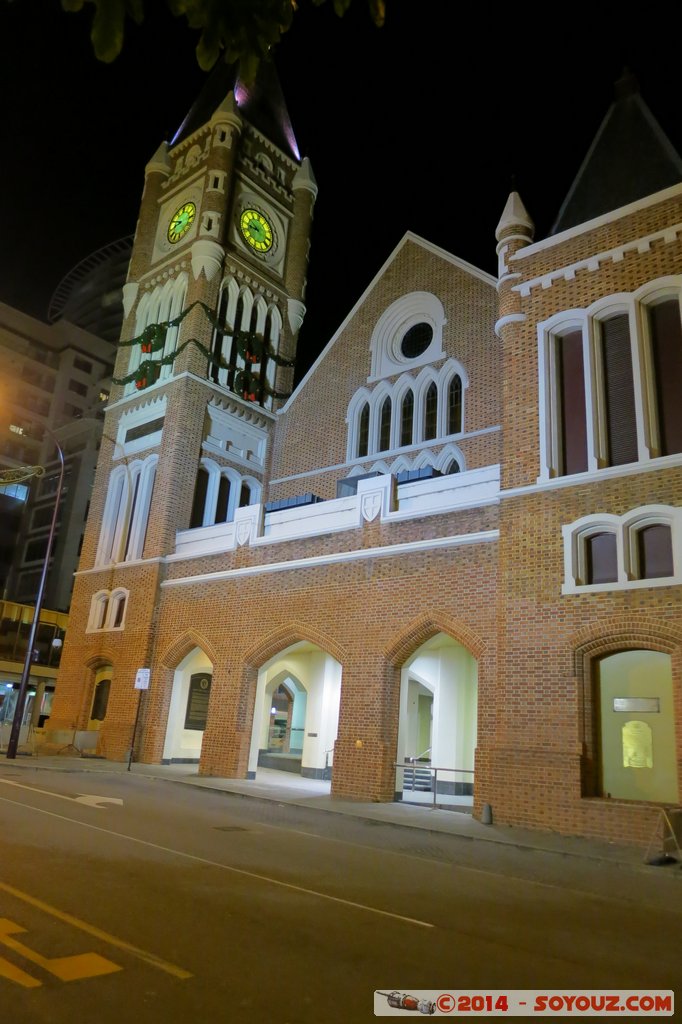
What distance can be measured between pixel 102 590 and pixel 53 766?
27.0 feet

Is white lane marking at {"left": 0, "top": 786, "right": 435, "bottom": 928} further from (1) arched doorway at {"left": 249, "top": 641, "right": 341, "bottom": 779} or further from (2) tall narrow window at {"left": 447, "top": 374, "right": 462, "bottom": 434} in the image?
(2) tall narrow window at {"left": 447, "top": 374, "right": 462, "bottom": 434}

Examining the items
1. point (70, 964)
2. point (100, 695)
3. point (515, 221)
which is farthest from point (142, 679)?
point (70, 964)

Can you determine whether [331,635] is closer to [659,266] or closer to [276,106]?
[659,266]

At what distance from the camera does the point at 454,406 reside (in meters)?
23.4

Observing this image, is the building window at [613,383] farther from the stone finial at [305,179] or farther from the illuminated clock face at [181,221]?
the stone finial at [305,179]

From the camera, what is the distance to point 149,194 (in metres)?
32.3

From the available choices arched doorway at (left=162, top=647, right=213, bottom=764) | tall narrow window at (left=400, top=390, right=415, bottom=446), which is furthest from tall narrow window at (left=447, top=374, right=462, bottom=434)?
arched doorway at (left=162, top=647, right=213, bottom=764)

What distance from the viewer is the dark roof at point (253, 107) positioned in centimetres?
3259

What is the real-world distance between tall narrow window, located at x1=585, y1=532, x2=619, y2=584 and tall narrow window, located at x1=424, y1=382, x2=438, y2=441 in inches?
384

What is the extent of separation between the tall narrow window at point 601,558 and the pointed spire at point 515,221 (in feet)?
26.8

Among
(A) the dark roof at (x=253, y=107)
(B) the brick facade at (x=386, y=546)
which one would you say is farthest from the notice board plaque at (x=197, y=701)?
(A) the dark roof at (x=253, y=107)

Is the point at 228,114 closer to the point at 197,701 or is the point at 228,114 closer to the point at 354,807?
the point at 197,701

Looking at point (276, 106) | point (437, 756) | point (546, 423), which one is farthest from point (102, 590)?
point (276, 106)

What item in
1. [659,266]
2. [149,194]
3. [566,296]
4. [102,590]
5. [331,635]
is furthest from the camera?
[149,194]
